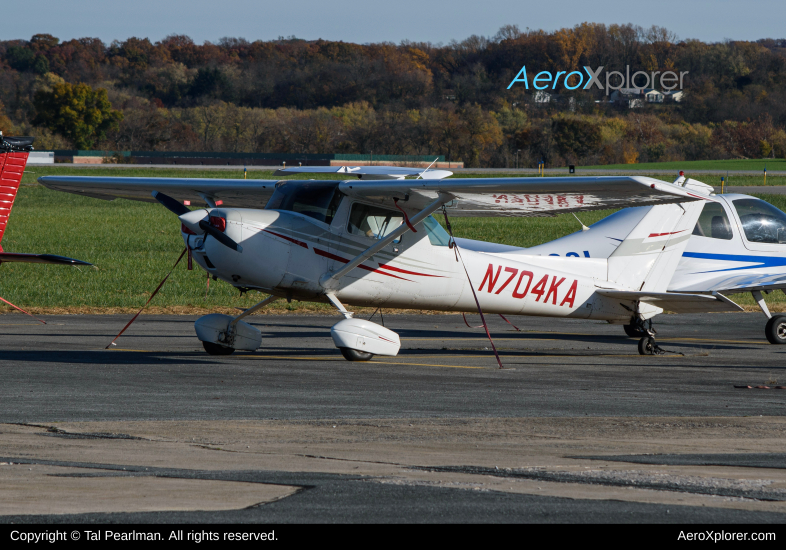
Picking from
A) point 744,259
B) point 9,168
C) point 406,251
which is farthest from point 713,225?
point 9,168

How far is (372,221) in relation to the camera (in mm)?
12836

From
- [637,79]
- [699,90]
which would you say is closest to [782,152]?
[699,90]

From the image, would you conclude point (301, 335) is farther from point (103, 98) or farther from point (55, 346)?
point (103, 98)

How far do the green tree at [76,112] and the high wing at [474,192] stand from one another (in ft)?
341

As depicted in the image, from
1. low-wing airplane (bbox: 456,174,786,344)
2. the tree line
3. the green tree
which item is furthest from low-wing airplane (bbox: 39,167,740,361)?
the green tree

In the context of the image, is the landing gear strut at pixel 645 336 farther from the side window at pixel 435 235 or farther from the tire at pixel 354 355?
the tire at pixel 354 355

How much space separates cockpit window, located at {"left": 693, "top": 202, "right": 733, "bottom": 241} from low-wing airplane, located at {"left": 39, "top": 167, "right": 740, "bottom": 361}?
874mm

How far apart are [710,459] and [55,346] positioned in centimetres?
992

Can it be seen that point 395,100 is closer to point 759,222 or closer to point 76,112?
point 76,112

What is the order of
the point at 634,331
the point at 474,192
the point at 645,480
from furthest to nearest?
the point at 634,331
the point at 474,192
the point at 645,480

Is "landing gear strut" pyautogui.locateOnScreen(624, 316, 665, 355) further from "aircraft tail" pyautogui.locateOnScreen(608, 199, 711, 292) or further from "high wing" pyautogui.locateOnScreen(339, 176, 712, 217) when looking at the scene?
"high wing" pyautogui.locateOnScreen(339, 176, 712, 217)

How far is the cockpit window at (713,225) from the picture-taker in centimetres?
1602

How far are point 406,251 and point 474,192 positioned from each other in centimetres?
156
